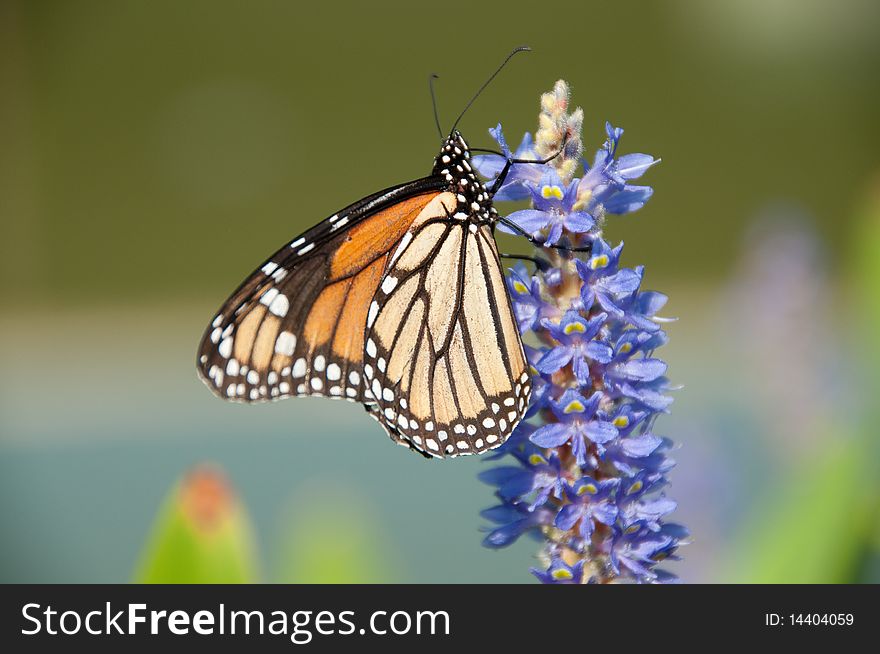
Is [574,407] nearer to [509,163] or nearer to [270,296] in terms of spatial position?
[509,163]

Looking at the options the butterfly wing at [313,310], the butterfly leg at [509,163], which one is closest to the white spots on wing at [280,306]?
the butterfly wing at [313,310]

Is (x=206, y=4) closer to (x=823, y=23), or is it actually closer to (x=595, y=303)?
(x=823, y=23)

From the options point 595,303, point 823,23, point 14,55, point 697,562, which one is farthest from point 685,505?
point 14,55

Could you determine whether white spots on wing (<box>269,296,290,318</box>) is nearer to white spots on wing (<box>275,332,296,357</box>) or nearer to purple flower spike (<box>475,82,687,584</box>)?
white spots on wing (<box>275,332,296,357</box>)

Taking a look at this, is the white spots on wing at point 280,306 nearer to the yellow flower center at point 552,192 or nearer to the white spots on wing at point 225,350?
the white spots on wing at point 225,350

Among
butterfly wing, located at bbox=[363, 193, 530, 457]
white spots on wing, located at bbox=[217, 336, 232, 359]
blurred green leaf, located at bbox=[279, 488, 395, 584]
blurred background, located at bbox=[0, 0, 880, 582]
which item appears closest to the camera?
butterfly wing, located at bbox=[363, 193, 530, 457]

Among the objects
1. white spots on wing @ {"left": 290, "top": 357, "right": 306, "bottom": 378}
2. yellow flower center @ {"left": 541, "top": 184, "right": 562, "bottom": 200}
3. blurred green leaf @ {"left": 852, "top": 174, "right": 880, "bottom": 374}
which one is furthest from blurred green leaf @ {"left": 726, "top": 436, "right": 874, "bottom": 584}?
white spots on wing @ {"left": 290, "top": 357, "right": 306, "bottom": 378}
